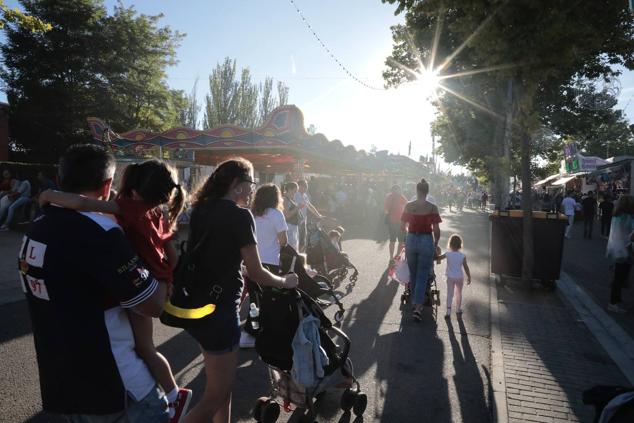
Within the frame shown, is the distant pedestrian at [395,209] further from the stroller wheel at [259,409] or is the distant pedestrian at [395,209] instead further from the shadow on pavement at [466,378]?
the stroller wheel at [259,409]

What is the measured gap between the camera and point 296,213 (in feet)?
23.1

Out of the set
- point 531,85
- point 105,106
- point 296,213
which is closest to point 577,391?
point 296,213

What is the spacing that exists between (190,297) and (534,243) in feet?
23.1

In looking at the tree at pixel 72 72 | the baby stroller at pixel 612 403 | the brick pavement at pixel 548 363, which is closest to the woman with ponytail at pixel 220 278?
the baby stroller at pixel 612 403

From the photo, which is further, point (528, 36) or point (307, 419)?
point (528, 36)

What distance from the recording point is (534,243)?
24.8 feet

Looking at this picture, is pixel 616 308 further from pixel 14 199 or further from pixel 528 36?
pixel 14 199

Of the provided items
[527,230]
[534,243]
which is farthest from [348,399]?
[534,243]

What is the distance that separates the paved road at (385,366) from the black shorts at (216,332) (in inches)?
48.4

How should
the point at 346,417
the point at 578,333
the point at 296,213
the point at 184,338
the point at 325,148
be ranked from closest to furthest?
the point at 346,417
the point at 184,338
the point at 578,333
the point at 296,213
the point at 325,148

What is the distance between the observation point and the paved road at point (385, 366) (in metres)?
3.33

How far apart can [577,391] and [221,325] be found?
342 cm

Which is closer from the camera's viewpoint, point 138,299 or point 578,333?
point 138,299

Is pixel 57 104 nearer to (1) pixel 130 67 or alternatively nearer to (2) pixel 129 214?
(1) pixel 130 67
